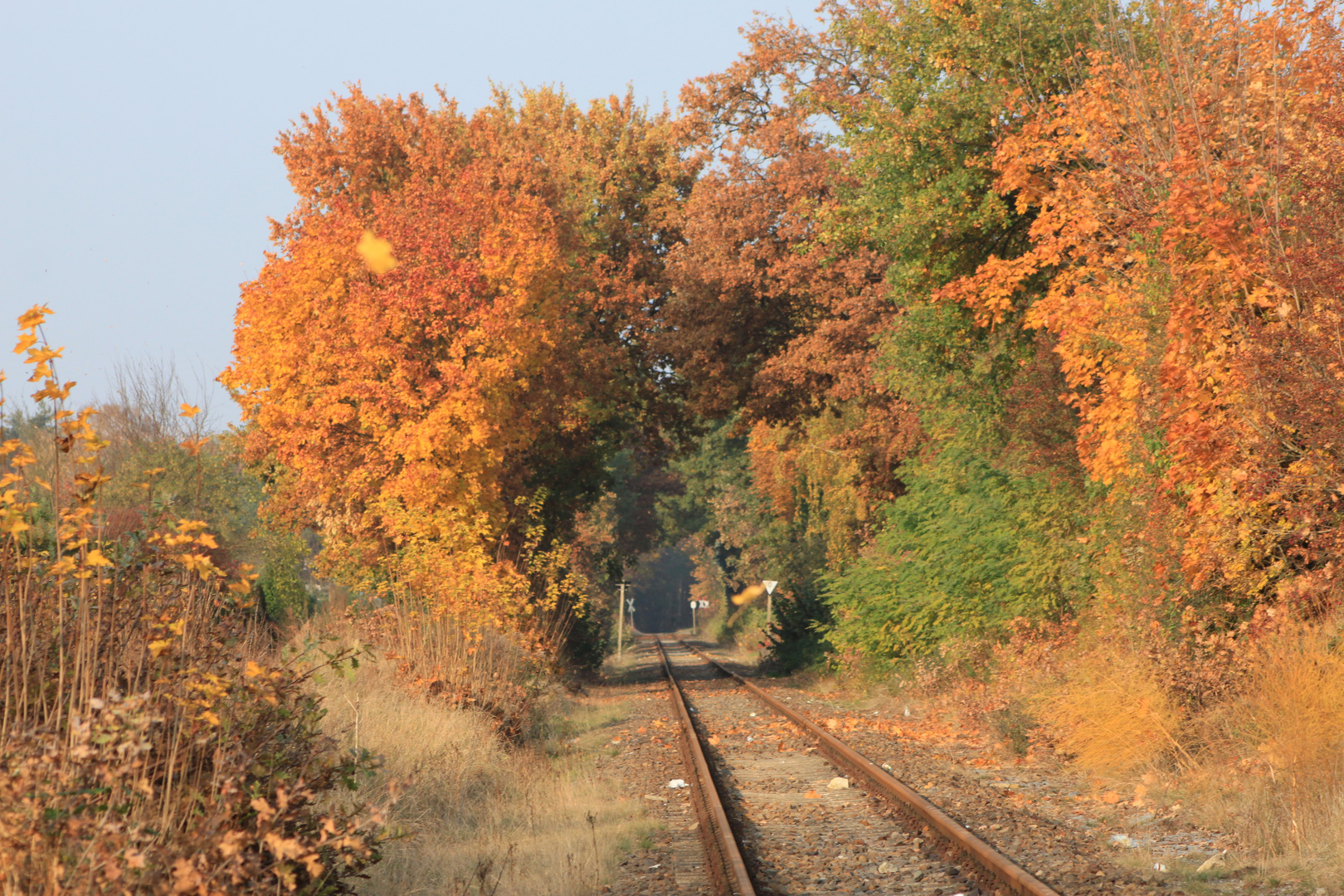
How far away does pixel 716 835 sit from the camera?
9219 millimetres

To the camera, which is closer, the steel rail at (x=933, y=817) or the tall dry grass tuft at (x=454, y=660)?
the steel rail at (x=933, y=817)

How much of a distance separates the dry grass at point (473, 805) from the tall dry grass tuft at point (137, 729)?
765 mm

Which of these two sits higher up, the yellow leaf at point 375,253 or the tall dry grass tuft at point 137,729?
the yellow leaf at point 375,253

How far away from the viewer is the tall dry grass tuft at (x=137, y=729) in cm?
442

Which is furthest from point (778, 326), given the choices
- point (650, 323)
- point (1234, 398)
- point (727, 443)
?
point (727, 443)

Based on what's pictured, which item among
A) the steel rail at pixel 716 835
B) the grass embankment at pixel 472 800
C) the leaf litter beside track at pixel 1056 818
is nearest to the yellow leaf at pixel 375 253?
the grass embankment at pixel 472 800

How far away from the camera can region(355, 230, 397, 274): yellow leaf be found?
23906 mm

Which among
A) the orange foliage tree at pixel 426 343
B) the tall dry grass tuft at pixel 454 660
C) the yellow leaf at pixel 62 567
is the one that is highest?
the orange foliage tree at pixel 426 343

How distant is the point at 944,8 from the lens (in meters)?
16.7

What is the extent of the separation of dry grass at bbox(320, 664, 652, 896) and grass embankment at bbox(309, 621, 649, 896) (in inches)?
0.6

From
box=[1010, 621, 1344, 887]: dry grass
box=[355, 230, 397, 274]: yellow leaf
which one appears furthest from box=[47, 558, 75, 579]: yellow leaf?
box=[355, 230, 397, 274]: yellow leaf

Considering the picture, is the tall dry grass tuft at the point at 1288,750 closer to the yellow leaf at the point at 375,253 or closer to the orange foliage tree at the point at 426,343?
the orange foliage tree at the point at 426,343

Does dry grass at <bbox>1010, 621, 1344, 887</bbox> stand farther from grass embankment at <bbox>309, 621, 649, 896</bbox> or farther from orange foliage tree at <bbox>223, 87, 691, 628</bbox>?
orange foliage tree at <bbox>223, 87, 691, 628</bbox>

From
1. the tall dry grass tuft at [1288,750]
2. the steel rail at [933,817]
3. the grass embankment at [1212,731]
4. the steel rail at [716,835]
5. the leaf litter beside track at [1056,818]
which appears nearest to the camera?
the steel rail at [933,817]
